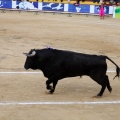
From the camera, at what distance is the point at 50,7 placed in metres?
42.7

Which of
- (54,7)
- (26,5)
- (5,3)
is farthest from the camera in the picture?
(5,3)

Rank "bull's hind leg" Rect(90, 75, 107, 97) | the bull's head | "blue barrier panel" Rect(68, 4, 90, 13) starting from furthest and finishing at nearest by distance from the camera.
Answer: "blue barrier panel" Rect(68, 4, 90, 13) < "bull's hind leg" Rect(90, 75, 107, 97) < the bull's head

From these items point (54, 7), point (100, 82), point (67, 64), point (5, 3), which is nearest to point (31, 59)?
point (67, 64)

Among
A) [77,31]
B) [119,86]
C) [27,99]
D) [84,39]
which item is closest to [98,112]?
Result: [27,99]

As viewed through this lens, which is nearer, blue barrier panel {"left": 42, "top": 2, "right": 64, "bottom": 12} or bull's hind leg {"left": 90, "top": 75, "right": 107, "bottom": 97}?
bull's hind leg {"left": 90, "top": 75, "right": 107, "bottom": 97}

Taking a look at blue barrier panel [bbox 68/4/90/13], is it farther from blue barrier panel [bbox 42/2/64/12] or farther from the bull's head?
the bull's head

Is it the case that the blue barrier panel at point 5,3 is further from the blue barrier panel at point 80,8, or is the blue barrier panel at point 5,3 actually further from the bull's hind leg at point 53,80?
the bull's hind leg at point 53,80

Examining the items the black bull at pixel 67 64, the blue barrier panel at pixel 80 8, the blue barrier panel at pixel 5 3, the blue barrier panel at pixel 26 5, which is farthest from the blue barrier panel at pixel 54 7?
the black bull at pixel 67 64

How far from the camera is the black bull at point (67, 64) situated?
981cm

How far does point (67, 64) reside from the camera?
9875mm

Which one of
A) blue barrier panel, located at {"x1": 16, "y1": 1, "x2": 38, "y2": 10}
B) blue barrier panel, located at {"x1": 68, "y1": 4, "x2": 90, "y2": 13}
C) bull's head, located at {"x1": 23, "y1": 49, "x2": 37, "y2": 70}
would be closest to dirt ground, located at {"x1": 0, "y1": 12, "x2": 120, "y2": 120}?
bull's head, located at {"x1": 23, "y1": 49, "x2": 37, "y2": 70}

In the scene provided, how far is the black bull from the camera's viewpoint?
981cm

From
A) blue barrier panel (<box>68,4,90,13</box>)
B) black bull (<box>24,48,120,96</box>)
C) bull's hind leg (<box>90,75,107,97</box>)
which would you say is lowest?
blue barrier panel (<box>68,4,90,13</box>)

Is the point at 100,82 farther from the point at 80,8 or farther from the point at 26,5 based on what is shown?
the point at 26,5
